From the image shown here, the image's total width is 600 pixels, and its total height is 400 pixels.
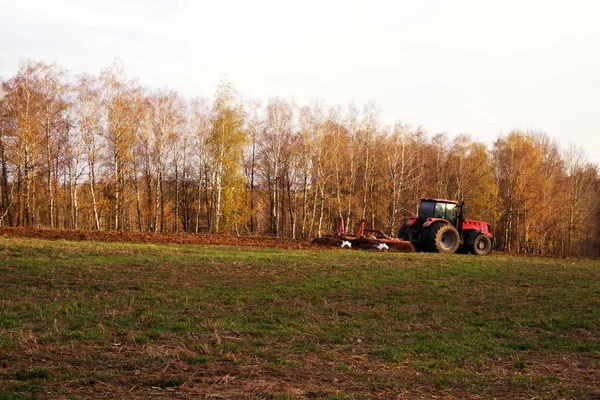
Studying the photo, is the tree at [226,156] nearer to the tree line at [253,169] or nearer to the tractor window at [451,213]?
the tree line at [253,169]

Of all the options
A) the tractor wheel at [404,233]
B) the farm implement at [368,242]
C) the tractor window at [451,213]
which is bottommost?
the farm implement at [368,242]

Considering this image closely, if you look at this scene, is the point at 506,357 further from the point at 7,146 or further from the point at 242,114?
the point at 7,146

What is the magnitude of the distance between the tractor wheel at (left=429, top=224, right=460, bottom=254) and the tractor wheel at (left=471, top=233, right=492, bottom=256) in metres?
1.17

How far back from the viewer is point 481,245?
2441 centimetres

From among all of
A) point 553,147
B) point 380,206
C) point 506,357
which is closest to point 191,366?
point 506,357

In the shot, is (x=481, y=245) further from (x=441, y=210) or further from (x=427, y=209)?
(x=427, y=209)

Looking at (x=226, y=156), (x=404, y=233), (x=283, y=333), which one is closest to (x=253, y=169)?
(x=226, y=156)

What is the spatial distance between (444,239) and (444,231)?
77 cm

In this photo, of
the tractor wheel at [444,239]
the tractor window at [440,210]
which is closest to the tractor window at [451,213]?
the tractor window at [440,210]

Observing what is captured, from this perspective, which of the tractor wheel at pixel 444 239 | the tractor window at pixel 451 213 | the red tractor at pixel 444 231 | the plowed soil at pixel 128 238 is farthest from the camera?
the tractor window at pixel 451 213

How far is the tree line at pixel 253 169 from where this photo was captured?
36.3 m

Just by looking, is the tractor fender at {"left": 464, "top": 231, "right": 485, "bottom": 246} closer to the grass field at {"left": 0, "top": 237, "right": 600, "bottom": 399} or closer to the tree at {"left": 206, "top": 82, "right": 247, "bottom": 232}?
the grass field at {"left": 0, "top": 237, "right": 600, "bottom": 399}

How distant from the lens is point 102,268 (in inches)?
525

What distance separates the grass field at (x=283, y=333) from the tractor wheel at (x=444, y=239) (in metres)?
7.74
